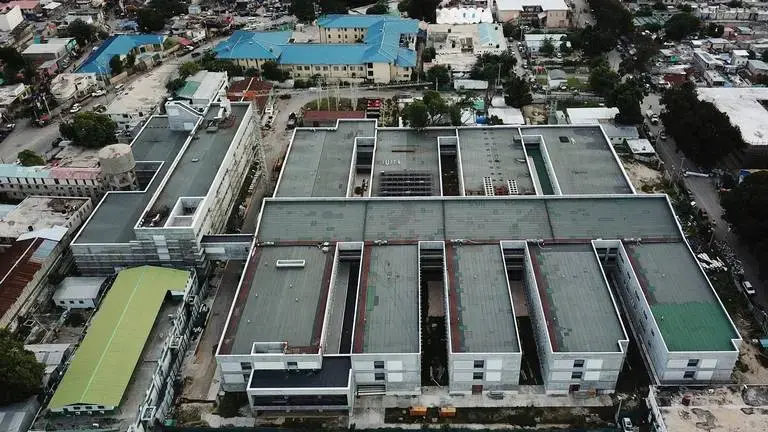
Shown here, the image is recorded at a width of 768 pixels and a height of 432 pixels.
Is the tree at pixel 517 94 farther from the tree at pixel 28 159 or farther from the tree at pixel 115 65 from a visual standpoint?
the tree at pixel 115 65


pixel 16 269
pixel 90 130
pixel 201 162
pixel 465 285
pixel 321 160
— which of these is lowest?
pixel 16 269

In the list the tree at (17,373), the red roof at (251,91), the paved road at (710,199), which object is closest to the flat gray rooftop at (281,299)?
the tree at (17,373)

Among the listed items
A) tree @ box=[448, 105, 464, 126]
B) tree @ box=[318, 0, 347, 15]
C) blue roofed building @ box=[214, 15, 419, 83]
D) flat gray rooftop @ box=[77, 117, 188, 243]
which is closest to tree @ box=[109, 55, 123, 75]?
blue roofed building @ box=[214, 15, 419, 83]

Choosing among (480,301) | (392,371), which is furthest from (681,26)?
(392,371)

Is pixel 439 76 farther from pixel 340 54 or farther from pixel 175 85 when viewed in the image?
pixel 175 85

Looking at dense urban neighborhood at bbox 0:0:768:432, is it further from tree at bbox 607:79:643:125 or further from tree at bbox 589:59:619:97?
tree at bbox 607:79:643:125
